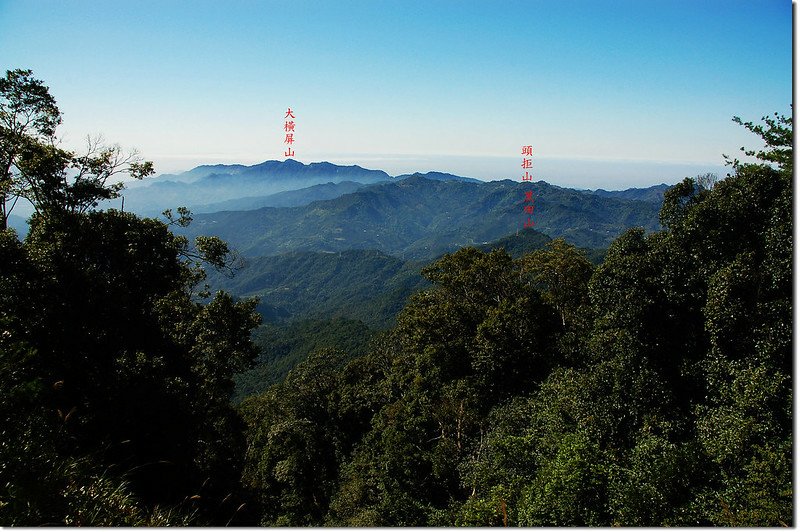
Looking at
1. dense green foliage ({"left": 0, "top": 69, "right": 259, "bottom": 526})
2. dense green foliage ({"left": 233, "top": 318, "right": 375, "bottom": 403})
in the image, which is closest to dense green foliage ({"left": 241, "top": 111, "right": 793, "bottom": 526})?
dense green foliage ({"left": 0, "top": 69, "right": 259, "bottom": 526})

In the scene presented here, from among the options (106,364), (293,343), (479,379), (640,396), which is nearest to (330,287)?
(293,343)

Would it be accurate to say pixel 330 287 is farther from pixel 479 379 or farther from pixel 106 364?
pixel 106 364

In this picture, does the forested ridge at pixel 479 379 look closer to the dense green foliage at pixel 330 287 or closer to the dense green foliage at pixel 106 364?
the dense green foliage at pixel 106 364

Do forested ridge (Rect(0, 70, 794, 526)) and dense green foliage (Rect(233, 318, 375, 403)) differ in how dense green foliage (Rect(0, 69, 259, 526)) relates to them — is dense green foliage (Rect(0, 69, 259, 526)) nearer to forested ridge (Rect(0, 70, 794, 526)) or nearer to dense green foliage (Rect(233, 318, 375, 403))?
forested ridge (Rect(0, 70, 794, 526))

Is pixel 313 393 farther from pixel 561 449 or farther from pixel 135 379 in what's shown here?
pixel 561 449


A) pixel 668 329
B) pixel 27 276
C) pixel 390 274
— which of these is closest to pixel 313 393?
pixel 27 276

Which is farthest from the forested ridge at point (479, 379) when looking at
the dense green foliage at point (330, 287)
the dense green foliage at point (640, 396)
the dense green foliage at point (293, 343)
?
the dense green foliage at point (330, 287)

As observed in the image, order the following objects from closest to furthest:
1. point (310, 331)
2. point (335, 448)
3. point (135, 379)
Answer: point (135, 379) < point (335, 448) < point (310, 331)

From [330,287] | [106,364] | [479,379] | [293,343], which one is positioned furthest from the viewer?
[330,287]

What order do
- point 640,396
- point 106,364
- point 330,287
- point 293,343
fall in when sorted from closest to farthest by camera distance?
point 640,396 → point 106,364 → point 293,343 → point 330,287
